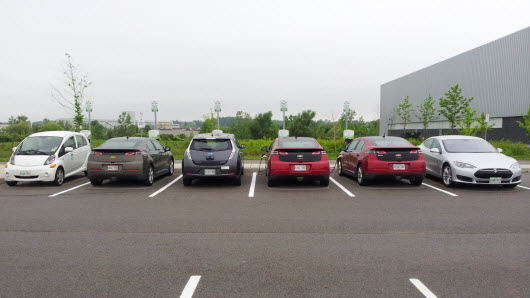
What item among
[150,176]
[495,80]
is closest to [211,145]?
[150,176]

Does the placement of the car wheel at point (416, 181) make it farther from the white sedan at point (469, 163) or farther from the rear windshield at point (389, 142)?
the rear windshield at point (389, 142)

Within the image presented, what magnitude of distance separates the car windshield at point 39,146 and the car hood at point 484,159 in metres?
12.0

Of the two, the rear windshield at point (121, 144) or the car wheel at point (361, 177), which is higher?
the rear windshield at point (121, 144)

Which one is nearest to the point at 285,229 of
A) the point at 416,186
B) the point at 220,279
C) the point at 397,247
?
the point at 397,247

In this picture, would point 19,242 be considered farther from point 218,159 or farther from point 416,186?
point 416,186

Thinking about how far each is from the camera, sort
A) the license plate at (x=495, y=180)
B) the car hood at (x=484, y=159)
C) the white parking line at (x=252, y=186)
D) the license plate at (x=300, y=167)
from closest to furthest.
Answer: the white parking line at (x=252, y=186), the license plate at (x=495, y=180), the car hood at (x=484, y=159), the license plate at (x=300, y=167)

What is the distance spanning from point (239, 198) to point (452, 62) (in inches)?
2039

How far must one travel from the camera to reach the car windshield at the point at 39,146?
1115 cm

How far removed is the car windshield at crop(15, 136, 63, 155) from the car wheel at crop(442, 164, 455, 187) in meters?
11.8

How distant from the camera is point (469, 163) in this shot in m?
10.0

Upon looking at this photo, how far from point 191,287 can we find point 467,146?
404 inches

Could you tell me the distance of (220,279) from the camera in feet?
12.8

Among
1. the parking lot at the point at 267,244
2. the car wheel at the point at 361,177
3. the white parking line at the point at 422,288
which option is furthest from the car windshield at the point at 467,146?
the white parking line at the point at 422,288

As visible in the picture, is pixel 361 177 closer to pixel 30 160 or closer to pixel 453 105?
pixel 30 160
